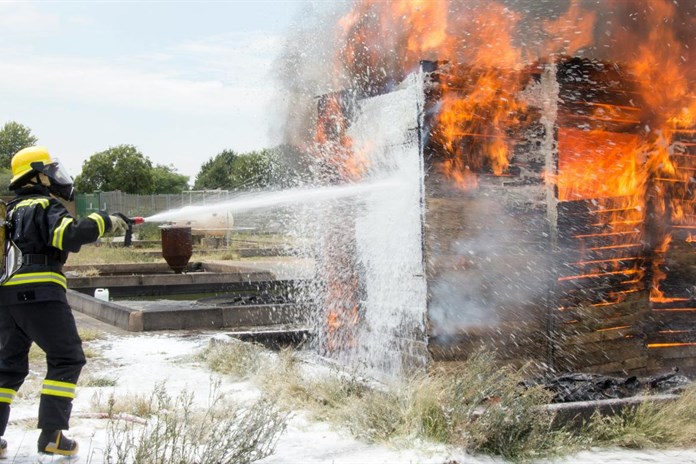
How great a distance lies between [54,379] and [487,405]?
2635mm

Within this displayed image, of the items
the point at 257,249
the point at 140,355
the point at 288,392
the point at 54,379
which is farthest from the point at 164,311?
the point at 257,249

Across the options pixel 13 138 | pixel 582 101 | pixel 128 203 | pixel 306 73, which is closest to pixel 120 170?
pixel 13 138

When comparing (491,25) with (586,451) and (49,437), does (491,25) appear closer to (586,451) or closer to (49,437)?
(586,451)

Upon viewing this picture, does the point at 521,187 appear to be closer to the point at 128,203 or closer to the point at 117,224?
the point at 117,224

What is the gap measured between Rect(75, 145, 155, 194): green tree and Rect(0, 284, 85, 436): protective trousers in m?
62.3

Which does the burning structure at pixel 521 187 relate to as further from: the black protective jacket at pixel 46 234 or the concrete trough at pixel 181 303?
the black protective jacket at pixel 46 234

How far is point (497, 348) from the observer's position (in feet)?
20.3

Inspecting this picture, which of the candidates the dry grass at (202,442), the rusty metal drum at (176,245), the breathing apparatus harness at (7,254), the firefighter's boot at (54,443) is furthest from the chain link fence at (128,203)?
the dry grass at (202,442)

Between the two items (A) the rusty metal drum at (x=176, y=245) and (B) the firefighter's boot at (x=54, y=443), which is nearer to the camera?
(B) the firefighter's boot at (x=54, y=443)

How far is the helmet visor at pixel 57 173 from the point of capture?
476 centimetres

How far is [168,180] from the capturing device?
9369 cm

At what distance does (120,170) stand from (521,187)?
62.2 metres

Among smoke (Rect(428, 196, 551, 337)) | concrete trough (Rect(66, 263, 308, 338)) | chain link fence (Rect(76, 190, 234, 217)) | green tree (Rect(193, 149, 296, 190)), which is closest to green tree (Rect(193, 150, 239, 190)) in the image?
green tree (Rect(193, 149, 296, 190))

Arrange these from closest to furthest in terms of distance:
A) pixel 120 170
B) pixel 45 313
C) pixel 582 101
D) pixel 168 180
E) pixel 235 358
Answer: pixel 45 313
pixel 582 101
pixel 235 358
pixel 120 170
pixel 168 180
